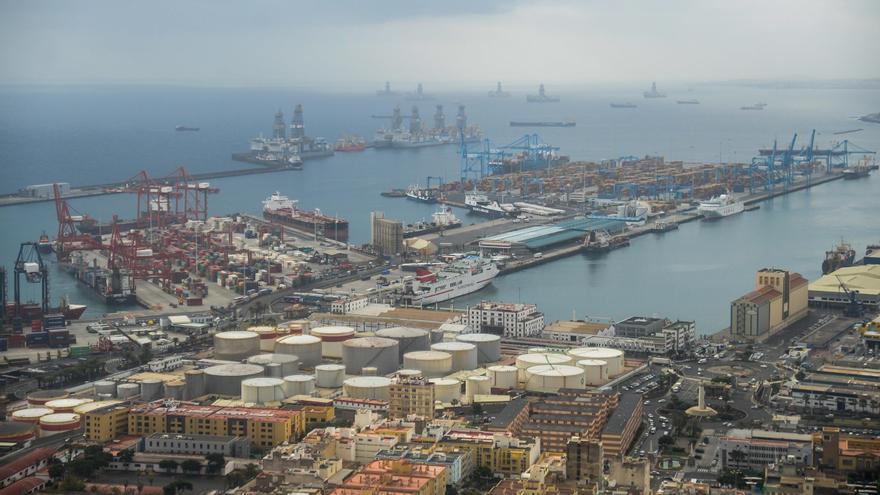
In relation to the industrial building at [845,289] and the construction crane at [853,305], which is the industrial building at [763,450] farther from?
the industrial building at [845,289]

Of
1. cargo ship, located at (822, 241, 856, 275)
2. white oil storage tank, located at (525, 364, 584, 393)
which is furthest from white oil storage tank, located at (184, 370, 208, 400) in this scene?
cargo ship, located at (822, 241, 856, 275)

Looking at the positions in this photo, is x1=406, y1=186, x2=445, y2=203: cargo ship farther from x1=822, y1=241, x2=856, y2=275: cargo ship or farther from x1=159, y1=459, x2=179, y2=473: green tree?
x1=159, y1=459, x2=179, y2=473: green tree

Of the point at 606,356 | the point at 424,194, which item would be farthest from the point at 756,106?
the point at 606,356

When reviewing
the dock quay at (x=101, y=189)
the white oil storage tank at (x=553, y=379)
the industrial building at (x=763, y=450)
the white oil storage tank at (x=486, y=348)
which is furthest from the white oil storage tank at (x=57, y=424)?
the dock quay at (x=101, y=189)

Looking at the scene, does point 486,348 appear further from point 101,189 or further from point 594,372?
point 101,189

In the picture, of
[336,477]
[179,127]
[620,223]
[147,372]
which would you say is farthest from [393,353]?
[179,127]
